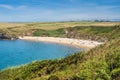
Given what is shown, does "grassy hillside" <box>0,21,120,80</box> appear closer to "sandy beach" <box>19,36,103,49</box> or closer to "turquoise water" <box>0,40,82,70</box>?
"turquoise water" <box>0,40,82,70</box>

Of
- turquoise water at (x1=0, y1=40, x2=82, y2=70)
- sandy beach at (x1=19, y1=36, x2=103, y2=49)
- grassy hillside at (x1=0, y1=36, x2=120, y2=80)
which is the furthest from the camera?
sandy beach at (x1=19, y1=36, x2=103, y2=49)

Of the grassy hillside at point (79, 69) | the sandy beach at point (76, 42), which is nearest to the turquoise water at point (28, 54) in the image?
the sandy beach at point (76, 42)

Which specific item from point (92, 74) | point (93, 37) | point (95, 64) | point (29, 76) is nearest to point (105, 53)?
point (95, 64)

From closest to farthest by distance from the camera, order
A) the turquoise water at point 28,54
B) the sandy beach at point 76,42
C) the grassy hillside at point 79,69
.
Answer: the grassy hillside at point 79,69
the turquoise water at point 28,54
the sandy beach at point 76,42

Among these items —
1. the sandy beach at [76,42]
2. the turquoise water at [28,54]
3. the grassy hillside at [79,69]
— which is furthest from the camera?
the sandy beach at [76,42]

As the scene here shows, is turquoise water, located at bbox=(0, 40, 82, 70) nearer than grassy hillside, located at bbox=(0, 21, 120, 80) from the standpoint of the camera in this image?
No

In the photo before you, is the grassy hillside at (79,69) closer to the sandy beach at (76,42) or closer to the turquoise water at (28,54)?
the turquoise water at (28,54)

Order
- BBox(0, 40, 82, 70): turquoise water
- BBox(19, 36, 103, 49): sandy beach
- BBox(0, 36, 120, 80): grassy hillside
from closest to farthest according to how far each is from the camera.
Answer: BBox(0, 36, 120, 80): grassy hillside < BBox(0, 40, 82, 70): turquoise water < BBox(19, 36, 103, 49): sandy beach

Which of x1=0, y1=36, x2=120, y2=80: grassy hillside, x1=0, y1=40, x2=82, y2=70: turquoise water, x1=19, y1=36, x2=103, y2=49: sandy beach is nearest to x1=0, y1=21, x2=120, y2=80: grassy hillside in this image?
x1=0, y1=36, x2=120, y2=80: grassy hillside

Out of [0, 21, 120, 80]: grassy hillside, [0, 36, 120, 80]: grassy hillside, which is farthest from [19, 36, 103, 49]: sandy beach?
[0, 21, 120, 80]: grassy hillside

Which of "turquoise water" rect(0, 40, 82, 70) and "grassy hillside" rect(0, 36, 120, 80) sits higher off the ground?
"grassy hillside" rect(0, 36, 120, 80)

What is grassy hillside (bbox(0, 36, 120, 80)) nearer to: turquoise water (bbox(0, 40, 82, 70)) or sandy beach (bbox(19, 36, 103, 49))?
turquoise water (bbox(0, 40, 82, 70))

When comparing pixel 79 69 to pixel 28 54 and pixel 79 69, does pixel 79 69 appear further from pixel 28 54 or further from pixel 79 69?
pixel 28 54

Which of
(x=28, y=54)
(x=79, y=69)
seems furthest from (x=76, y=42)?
(x=79, y=69)
